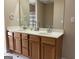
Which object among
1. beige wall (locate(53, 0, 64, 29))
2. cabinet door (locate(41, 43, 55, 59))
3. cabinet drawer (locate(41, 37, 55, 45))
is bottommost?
cabinet door (locate(41, 43, 55, 59))

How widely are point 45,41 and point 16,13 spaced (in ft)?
7.29

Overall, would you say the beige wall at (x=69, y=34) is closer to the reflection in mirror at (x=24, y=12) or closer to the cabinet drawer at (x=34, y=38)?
the cabinet drawer at (x=34, y=38)

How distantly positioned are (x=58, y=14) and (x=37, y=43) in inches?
37.8

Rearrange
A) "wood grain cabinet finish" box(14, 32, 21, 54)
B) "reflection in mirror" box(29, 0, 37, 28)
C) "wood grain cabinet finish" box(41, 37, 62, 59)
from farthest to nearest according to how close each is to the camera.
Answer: "reflection in mirror" box(29, 0, 37, 28) → "wood grain cabinet finish" box(14, 32, 21, 54) → "wood grain cabinet finish" box(41, 37, 62, 59)

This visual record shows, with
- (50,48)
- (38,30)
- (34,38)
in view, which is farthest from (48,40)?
(38,30)

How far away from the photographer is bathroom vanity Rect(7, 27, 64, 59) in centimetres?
273

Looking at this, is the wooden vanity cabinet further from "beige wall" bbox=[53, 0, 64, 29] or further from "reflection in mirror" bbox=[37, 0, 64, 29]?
"beige wall" bbox=[53, 0, 64, 29]

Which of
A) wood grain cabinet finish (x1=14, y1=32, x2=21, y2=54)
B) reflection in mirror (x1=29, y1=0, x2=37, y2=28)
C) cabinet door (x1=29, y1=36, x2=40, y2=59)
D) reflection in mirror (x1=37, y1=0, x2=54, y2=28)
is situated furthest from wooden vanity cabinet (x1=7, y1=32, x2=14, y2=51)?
reflection in mirror (x1=37, y1=0, x2=54, y2=28)

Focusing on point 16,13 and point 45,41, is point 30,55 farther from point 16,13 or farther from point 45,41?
point 16,13

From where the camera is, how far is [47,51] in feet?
9.30

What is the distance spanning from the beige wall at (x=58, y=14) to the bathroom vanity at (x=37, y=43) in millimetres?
186

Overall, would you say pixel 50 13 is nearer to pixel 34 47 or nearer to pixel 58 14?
pixel 58 14

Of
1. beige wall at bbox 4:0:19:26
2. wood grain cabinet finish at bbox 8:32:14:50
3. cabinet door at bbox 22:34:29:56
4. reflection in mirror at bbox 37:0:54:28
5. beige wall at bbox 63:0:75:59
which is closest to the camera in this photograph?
beige wall at bbox 63:0:75:59
